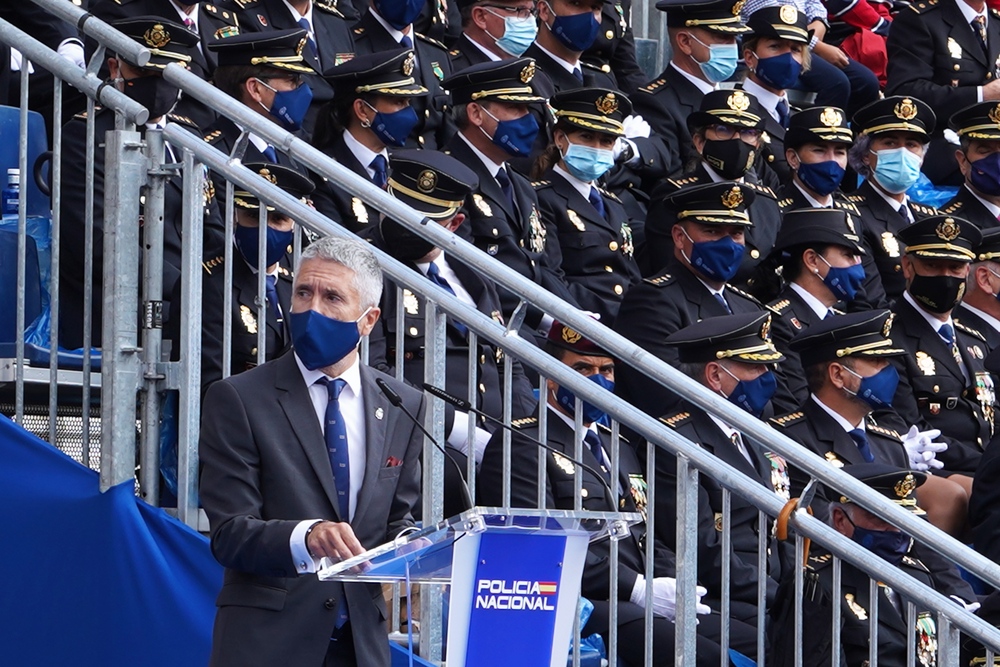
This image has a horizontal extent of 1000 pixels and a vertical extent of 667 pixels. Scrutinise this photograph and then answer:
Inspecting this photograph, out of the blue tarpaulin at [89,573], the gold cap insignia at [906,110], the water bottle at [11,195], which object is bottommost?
the blue tarpaulin at [89,573]

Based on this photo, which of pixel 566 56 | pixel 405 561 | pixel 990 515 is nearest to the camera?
pixel 405 561

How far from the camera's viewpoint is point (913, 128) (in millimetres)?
9477

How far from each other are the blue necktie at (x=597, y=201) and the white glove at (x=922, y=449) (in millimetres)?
1610

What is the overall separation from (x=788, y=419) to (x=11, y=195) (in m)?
3.14

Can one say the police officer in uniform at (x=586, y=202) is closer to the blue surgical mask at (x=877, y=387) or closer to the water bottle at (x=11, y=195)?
the blue surgical mask at (x=877, y=387)

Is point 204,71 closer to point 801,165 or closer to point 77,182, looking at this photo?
point 77,182

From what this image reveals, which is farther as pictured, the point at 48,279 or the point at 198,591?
the point at 48,279

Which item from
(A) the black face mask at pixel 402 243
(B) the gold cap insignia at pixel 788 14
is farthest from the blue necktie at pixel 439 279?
(B) the gold cap insignia at pixel 788 14

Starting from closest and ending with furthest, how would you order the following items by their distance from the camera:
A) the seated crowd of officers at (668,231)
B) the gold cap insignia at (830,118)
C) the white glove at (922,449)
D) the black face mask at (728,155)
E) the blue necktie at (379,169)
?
the seated crowd of officers at (668,231) → the blue necktie at (379,169) → the white glove at (922,449) → the black face mask at (728,155) → the gold cap insignia at (830,118)

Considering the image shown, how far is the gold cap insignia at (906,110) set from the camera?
9.48 metres

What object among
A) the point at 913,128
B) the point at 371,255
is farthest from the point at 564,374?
the point at 913,128

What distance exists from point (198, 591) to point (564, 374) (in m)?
1.07

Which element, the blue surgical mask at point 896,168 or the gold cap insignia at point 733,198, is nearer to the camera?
the gold cap insignia at point 733,198

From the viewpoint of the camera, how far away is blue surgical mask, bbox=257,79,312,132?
6.42 meters
